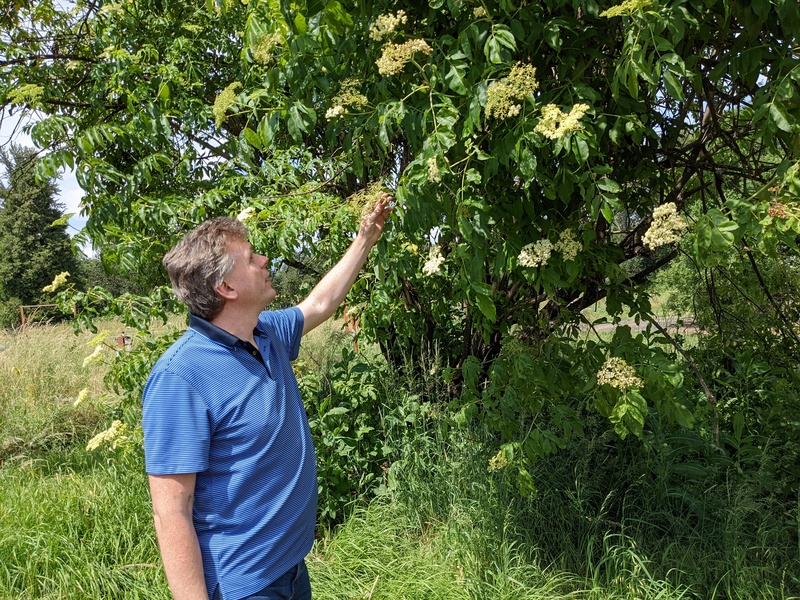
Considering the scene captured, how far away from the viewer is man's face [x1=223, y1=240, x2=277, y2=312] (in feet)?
6.07

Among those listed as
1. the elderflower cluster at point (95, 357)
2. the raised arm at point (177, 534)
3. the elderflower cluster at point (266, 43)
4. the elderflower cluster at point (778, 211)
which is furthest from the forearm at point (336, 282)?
the elderflower cluster at point (95, 357)

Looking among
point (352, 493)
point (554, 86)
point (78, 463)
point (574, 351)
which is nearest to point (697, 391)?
point (574, 351)

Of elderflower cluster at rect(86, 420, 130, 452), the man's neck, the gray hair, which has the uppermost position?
the gray hair

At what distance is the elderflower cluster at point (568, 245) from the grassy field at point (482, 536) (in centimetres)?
122

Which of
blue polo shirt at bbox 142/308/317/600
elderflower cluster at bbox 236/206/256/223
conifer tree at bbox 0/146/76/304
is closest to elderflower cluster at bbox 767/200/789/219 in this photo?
blue polo shirt at bbox 142/308/317/600

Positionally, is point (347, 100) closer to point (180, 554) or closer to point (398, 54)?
point (398, 54)

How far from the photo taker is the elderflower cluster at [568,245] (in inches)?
84.0

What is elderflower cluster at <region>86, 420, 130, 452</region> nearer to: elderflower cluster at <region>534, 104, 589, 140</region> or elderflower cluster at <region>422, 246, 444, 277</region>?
elderflower cluster at <region>422, 246, 444, 277</region>

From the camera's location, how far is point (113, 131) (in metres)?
3.83

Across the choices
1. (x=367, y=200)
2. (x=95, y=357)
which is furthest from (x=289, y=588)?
(x=95, y=357)

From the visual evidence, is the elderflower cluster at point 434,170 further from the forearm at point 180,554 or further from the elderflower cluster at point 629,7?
the forearm at point 180,554

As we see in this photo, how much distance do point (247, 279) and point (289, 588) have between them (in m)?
0.92

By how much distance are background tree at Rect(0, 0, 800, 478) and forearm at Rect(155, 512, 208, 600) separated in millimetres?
1184

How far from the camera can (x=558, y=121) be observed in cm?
189
